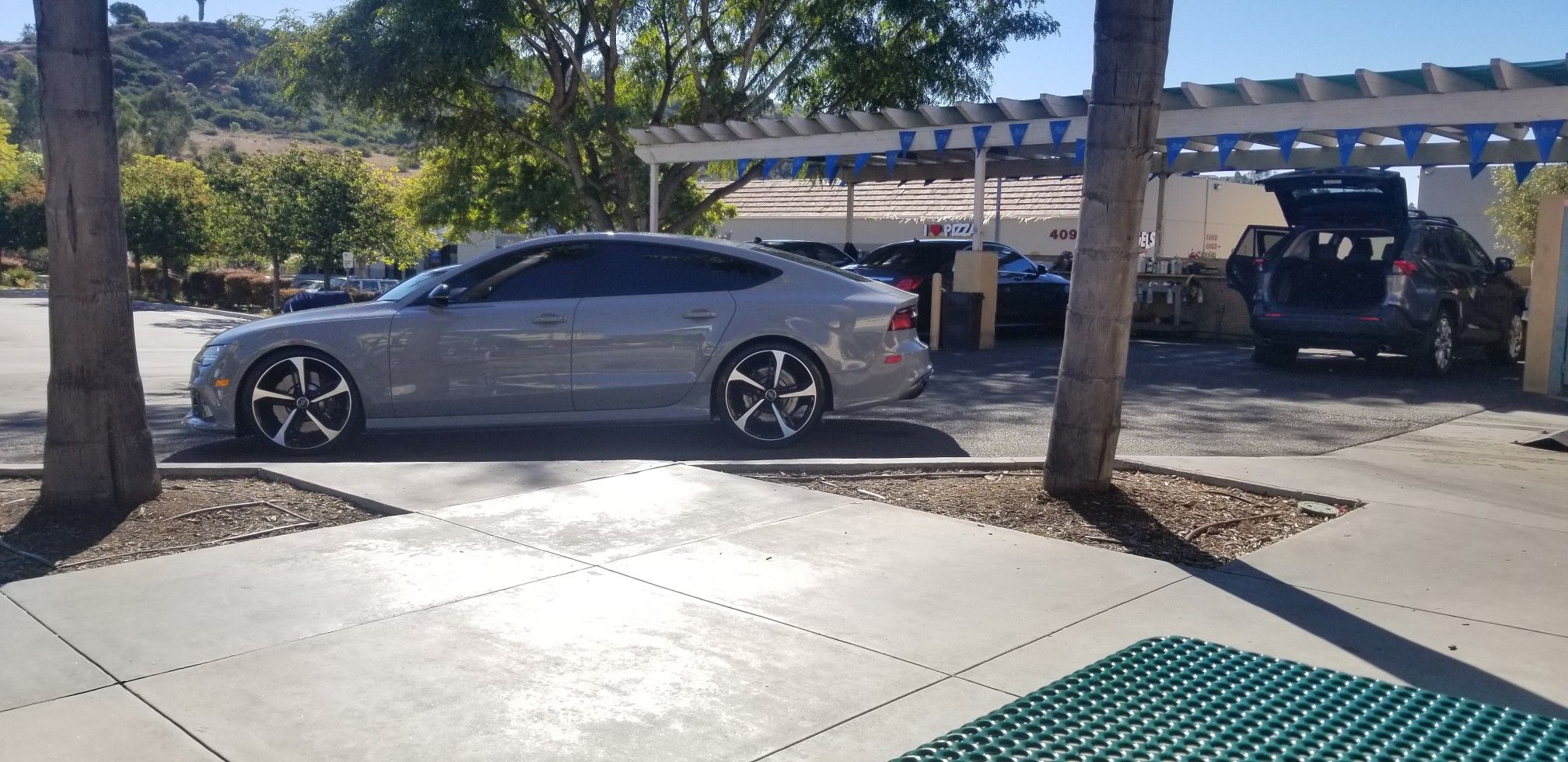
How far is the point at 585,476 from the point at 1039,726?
3.94m

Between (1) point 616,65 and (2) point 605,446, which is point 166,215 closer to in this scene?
(1) point 616,65

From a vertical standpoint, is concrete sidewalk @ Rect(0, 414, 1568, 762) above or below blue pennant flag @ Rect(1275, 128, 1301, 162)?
below

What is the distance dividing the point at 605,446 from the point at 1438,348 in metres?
9.42

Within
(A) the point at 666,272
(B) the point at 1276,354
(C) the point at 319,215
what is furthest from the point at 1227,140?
(C) the point at 319,215

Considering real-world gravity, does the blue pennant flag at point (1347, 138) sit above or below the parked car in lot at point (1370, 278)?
above

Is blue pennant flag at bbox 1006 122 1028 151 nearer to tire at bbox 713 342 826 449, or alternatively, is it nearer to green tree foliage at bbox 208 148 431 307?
tire at bbox 713 342 826 449

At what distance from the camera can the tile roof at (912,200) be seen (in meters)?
38.0

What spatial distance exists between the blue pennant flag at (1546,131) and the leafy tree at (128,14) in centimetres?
16209

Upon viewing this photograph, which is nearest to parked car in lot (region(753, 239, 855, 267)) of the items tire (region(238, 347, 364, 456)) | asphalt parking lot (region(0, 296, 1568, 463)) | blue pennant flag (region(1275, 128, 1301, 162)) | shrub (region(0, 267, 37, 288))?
asphalt parking lot (region(0, 296, 1568, 463))

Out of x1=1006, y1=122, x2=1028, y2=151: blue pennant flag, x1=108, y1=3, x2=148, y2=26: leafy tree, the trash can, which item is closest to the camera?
x1=1006, y1=122, x2=1028, y2=151: blue pennant flag

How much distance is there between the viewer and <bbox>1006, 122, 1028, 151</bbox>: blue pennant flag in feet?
54.8

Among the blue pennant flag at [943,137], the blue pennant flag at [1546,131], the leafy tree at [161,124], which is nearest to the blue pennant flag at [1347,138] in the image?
the blue pennant flag at [1546,131]

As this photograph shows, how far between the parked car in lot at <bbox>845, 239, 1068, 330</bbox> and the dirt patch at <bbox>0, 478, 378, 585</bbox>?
11924 mm

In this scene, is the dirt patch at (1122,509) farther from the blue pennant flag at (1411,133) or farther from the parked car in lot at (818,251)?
the parked car in lot at (818,251)
